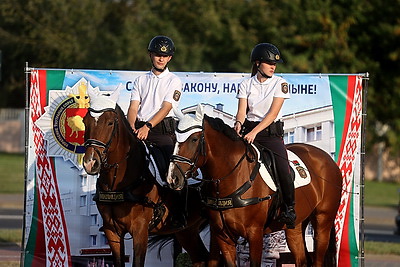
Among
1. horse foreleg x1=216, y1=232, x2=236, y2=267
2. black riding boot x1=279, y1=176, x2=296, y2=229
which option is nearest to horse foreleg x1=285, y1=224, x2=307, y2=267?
black riding boot x1=279, y1=176, x2=296, y2=229

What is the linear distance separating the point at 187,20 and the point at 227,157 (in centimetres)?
2589

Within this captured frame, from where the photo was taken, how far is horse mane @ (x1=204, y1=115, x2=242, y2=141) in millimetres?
9000

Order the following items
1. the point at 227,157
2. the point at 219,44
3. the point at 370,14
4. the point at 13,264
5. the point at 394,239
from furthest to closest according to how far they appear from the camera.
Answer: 1. the point at 219,44
2. the point at 370,14
3. the point at 394,239
4. the point at 13,264
5. the point at 227,157

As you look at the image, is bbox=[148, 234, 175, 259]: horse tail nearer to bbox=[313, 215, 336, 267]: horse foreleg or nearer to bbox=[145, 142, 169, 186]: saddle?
bbox=[145, 142, 169, 186]: saddle

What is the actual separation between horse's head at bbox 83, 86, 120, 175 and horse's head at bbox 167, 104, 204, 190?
811mm

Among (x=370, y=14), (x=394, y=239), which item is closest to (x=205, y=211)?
(x=394, y=239)

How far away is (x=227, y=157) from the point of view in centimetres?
912

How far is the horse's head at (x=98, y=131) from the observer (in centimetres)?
874

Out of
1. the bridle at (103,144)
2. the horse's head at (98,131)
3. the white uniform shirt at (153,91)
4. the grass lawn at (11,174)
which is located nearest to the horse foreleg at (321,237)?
the white uniform shirt at (153,91)

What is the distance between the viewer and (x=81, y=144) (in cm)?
1139

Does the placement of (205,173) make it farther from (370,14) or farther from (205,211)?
(370,14)

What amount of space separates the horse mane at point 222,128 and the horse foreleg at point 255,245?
105 centimetres

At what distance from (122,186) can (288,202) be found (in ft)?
6.31

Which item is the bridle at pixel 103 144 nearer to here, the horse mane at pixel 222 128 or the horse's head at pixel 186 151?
the horse's head at pixel 186 151
